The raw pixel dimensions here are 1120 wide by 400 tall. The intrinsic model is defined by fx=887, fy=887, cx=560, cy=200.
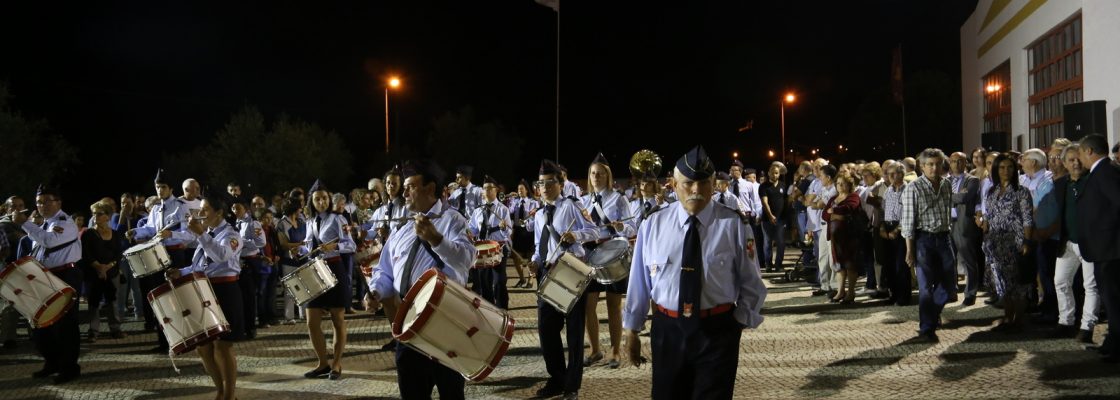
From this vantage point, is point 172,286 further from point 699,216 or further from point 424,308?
point 699,216

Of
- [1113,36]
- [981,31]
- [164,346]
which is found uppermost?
[981,31]

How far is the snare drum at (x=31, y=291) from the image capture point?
8.87 m

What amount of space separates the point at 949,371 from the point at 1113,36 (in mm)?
16732

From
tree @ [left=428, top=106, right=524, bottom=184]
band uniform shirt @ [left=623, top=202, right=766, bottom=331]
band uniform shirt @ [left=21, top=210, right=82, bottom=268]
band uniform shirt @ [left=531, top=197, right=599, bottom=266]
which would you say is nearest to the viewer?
band uniform shirt @ [left=623, top=202, right=766, bottom=331]

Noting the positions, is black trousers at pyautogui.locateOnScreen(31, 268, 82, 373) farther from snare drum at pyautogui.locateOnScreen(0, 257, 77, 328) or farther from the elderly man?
the elderly man

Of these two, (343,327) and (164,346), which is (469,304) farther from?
(164,346)

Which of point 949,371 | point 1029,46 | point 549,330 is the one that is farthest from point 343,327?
point 1029,46

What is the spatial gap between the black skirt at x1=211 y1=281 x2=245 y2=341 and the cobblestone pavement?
3.35 ft

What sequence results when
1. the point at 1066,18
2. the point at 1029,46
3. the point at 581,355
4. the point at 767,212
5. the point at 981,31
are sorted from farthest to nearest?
1. the point at 981,31
2. the point at 1029,46
3. the point at 1066,18
4. the point at 767,212
5. the point at 581,355

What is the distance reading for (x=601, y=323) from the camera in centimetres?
1202

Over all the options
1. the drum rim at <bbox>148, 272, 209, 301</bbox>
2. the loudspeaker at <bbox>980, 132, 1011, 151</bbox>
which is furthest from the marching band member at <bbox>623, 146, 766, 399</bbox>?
the loudspeaker at <bbox>980, 132, 1011, 151</bbox>

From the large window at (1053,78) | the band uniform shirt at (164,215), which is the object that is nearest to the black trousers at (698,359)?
the band uniform shirt at (164,215)

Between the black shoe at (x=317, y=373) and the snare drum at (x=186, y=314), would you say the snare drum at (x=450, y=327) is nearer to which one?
the snare drum at (x=186, y=314)

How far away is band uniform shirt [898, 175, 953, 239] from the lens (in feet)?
30.7
